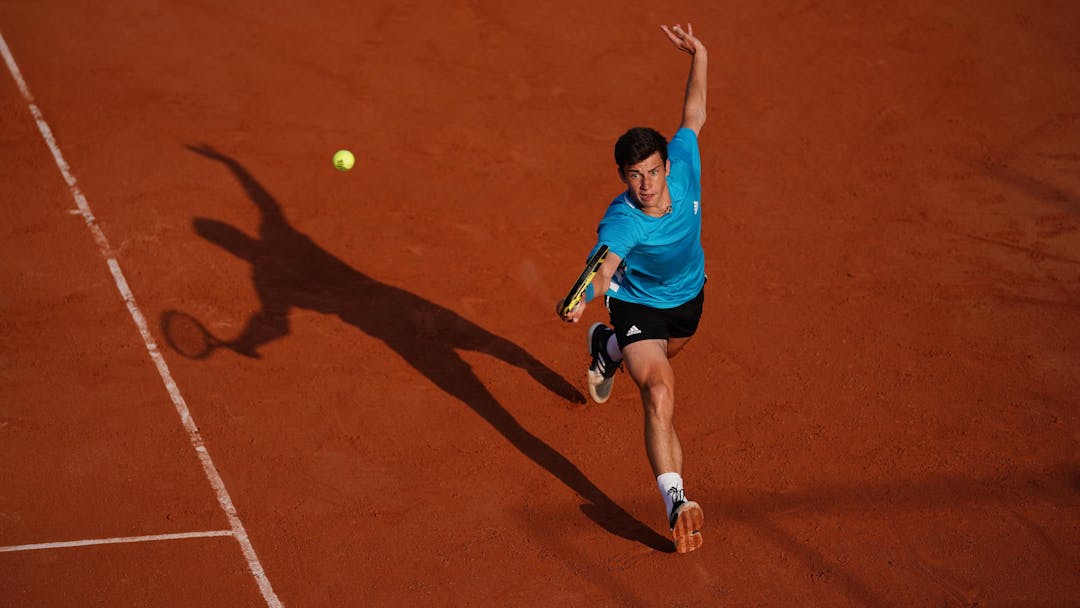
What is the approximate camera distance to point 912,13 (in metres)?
13.5

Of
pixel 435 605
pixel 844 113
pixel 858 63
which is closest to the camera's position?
pixel 435 605

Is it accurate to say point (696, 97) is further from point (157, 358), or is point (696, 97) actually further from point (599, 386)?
point (157, 358)

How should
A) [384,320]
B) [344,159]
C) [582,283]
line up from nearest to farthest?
[582,283]
[384,320]
[344,159]

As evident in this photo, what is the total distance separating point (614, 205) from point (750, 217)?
151 inches

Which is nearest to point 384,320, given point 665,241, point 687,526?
point 665,241

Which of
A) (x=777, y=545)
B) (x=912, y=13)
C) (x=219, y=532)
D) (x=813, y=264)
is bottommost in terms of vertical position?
(x=219, y=532)

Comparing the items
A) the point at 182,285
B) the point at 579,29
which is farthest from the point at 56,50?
the point at 579,29

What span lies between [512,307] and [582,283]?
3190 millimetres

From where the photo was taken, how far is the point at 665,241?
6.76 m

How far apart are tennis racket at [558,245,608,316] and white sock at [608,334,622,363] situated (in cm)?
133

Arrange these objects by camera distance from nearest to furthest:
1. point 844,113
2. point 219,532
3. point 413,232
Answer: point 219,532
point 413,232
point 844,113

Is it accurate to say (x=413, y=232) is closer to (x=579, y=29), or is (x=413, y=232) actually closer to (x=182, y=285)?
(x=182, y=285)

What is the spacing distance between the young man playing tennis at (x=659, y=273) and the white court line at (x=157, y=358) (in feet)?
8.34

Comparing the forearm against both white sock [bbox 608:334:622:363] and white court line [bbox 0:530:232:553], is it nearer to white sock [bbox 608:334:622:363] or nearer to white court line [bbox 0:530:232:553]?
white sock [bbox 608:334:622:363]
